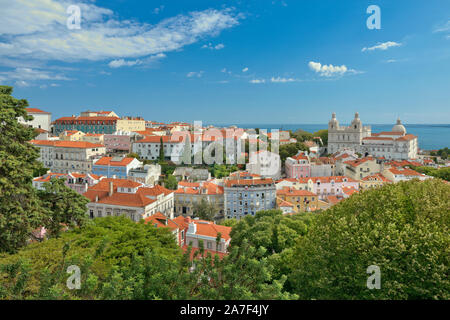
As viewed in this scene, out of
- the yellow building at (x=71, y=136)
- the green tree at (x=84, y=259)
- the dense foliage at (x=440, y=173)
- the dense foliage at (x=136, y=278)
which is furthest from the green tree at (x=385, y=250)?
the yellow building at (x=71, y=136)

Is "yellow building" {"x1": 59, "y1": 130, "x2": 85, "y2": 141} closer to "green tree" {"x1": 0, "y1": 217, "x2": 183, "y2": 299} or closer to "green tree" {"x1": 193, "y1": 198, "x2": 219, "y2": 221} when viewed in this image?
"green tree" {"x1": 193, "y1": 198, "x2": 219, "y2": 221}

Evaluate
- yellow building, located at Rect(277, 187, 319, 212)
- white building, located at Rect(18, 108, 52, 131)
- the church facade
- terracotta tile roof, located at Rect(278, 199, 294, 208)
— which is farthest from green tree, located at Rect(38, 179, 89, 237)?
white building, located at Rect(18, 108, 52, 131)

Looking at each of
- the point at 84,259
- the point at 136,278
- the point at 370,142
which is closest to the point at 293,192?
the point at 136,278

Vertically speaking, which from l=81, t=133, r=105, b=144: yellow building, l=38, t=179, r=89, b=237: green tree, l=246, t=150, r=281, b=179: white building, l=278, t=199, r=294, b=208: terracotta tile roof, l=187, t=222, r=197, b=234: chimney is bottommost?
l=278, t=199, r=294, b=208: terracotta tile roof

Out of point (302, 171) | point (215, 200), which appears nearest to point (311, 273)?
point (215, 200)
